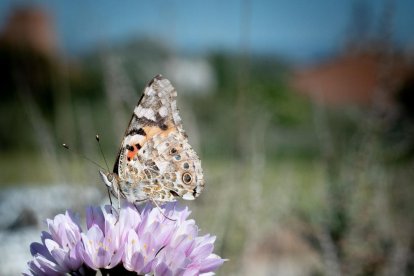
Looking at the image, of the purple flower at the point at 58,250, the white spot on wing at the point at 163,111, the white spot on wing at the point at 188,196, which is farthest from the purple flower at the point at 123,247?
the white spot on wing at the point at 163,111

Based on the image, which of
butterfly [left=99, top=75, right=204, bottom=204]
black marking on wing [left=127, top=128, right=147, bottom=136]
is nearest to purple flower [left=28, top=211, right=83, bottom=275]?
butterfly [left=99, top=75, right=204, bottom=204]

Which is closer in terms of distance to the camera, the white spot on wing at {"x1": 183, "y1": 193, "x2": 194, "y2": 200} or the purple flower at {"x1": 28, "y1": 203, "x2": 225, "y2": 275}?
the purple flower at {"x1": 28, "y1": 203, "x2": 225, "y2": 275}

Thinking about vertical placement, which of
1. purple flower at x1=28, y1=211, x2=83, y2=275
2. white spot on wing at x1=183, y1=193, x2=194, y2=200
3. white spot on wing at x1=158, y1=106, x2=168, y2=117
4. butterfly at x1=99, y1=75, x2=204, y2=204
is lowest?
purple flower at x1=28, y1=211, x2=83, y2=275

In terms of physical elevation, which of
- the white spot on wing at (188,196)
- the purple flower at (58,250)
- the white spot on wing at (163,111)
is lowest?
the purple flower at (58,250)

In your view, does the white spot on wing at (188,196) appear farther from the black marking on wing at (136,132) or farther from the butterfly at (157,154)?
the black marking on wing at (136,132)

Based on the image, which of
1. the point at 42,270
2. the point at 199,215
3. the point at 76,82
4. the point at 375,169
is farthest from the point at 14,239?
the point at 76,82

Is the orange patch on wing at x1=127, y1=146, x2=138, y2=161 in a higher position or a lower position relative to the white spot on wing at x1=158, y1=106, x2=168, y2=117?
lower

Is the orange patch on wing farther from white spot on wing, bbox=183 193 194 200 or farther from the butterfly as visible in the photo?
white spot on wing, bbox=183 193 194 200
